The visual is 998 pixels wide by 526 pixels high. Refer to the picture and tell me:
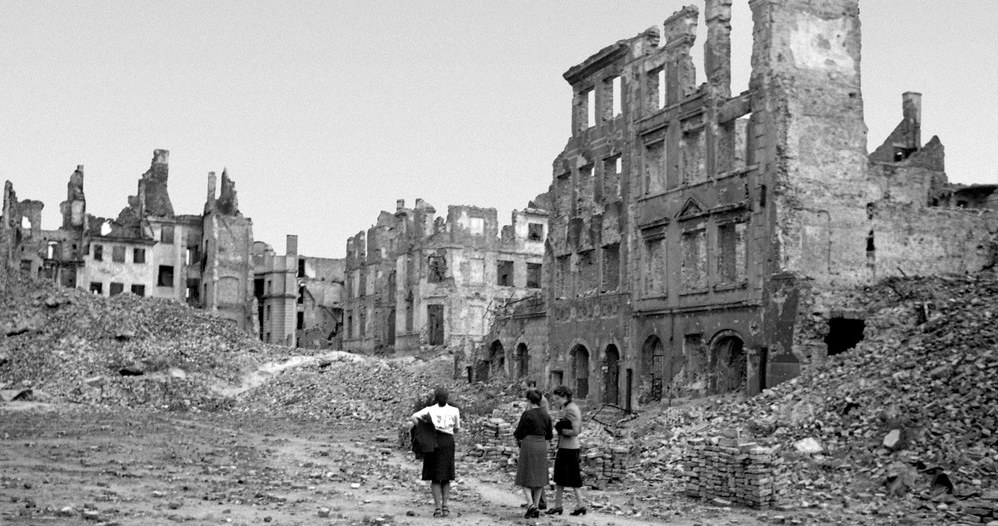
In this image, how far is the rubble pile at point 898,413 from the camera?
52.4ft

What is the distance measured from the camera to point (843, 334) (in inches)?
1079

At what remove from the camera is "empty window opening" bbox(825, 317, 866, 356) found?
89.0 ft

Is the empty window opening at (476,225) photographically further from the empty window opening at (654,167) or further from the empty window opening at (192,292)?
the empty window opening at (654,167)

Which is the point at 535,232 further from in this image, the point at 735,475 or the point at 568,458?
the point at 568,458

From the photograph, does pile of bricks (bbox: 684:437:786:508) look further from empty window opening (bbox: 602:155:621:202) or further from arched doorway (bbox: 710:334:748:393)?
empty window opening (bbox: 602:155:621:202)

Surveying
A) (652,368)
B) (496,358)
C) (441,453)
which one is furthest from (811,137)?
(496,358)

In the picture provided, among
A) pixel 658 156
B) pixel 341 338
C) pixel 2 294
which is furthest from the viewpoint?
pixel 341 338

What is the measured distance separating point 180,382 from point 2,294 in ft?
41.7

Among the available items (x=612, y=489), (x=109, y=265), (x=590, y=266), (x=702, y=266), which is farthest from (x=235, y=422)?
(x=109, y=265)

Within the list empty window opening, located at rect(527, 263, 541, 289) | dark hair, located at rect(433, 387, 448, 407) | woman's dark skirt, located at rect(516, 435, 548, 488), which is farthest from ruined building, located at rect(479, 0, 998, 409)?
empty window opening, located at rect(527, 263, 541, 289)

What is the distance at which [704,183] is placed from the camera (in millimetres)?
29891

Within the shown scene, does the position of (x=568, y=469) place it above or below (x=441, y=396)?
below

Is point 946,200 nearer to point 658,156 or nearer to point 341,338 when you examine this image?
point 658,156

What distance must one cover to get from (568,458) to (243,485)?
216 inches
